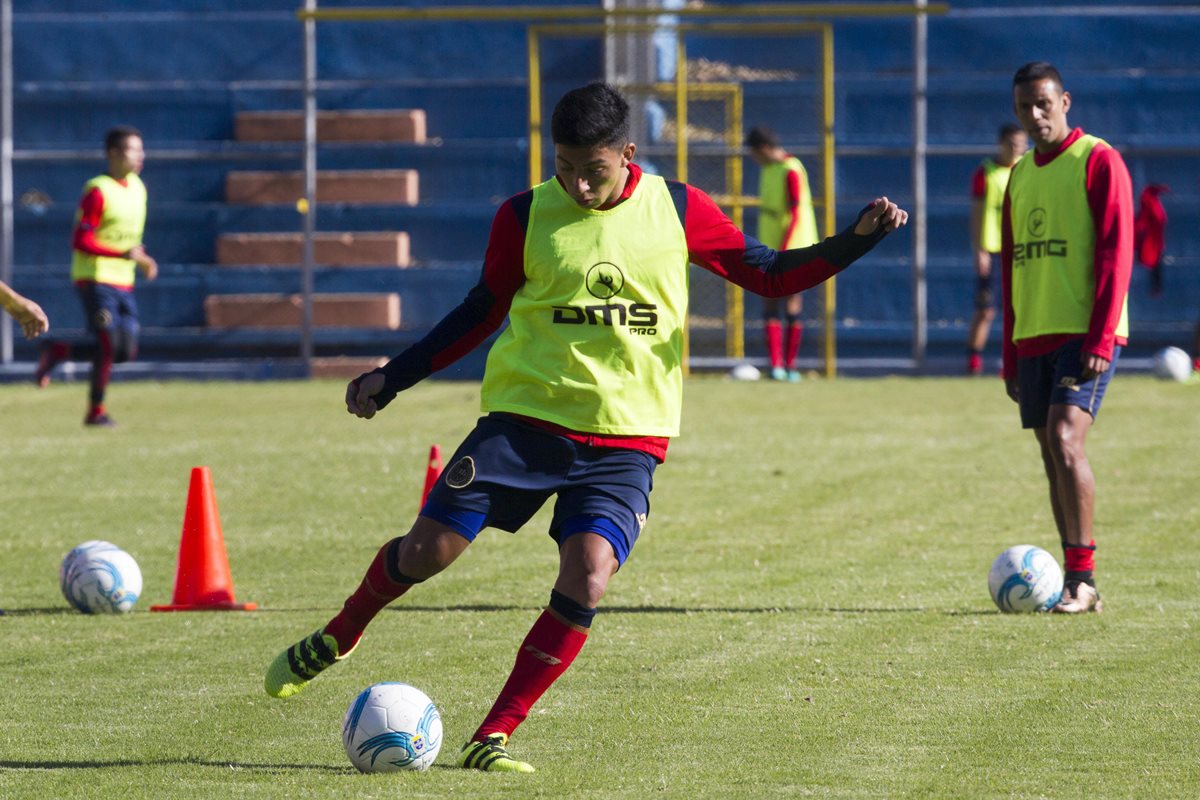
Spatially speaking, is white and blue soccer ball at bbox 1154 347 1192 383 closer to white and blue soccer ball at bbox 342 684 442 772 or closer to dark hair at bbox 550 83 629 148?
dark hair at bbox 550 83 629 148

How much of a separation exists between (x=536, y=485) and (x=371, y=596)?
0.57m

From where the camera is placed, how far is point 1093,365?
24.4ft

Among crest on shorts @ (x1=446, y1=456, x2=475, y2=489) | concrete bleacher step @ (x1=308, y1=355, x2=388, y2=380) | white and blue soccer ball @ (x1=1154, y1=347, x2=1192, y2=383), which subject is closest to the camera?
crest on shorts @ (x1=446, y1=456, x2=475, y2=489)

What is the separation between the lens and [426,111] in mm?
23406

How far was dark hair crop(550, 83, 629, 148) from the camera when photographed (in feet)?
16.7

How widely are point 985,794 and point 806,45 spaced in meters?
17.7

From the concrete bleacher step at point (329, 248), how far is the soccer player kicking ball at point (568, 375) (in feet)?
57.5

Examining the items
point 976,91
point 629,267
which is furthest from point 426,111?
point 629,267

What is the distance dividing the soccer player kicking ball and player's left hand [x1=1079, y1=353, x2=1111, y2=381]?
7.52 feet

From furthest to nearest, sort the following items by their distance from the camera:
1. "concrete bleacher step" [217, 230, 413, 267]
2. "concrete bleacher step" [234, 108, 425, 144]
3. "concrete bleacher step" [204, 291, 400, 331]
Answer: "concrete bleacher step" [234, 108, 425, 144]
"concrete bleacher step" [217, 230, 413, 267]
"concrete bleacher step" [204, 291, 400, 331]

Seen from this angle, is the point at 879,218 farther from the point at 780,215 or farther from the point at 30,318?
the point at 780,215

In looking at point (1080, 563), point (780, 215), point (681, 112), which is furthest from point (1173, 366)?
point (1080, 563)

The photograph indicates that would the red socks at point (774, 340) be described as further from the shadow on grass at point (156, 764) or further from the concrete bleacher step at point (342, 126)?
the shadow on grass at point (156, 764)

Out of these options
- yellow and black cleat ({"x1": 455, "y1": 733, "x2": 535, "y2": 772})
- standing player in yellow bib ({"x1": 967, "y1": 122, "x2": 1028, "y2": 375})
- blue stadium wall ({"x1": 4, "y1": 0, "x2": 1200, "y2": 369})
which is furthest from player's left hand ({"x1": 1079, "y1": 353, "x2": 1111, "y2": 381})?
blue stadium wall ({"x1": 4, "y1": 0, "x2": 1200, "y2": 369})
